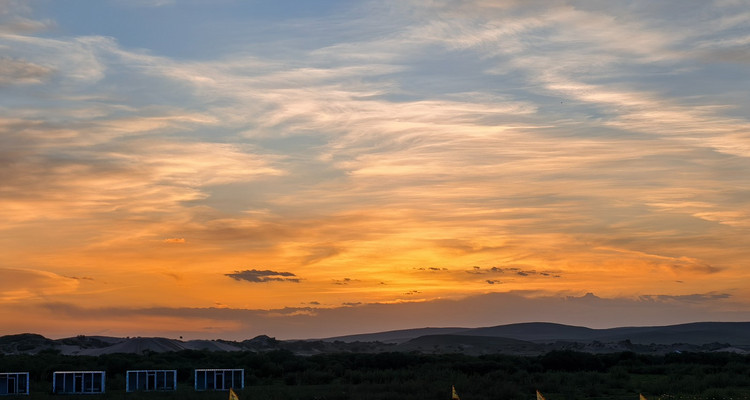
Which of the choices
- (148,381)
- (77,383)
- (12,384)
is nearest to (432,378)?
(148,381)

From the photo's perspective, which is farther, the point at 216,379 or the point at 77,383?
the point at 216,379

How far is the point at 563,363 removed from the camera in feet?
225

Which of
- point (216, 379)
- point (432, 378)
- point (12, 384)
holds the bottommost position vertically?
point (432, 378)

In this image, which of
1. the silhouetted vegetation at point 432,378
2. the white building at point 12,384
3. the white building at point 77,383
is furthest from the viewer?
the white building at point 12,384

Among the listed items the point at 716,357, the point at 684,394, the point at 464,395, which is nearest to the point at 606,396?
the point at 684,394

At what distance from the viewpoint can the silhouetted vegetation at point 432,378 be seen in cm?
4169

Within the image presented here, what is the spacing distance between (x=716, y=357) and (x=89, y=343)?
7985 cm

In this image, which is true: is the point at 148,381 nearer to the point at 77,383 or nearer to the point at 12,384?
the point at 77,383

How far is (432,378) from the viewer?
49.2 metres

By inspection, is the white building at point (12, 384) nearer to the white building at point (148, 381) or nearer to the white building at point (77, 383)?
the white building at point (77, 383)

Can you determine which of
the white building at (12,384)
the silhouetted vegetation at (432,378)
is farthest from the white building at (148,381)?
the white building at (12,384)

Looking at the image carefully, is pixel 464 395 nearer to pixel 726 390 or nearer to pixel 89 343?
pixel 726 390

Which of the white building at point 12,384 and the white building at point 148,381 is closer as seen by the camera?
the white building at point 12,384

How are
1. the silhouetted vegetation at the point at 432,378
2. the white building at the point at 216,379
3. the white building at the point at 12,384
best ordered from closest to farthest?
the silhouetted vegetation at the point at 432,378
the white building at the point at 12,384
the white building at the point at 216,379
